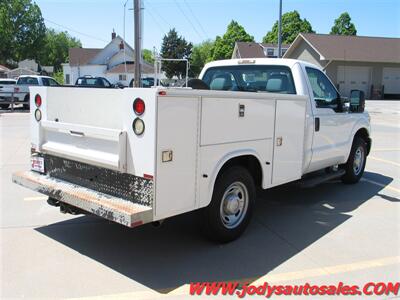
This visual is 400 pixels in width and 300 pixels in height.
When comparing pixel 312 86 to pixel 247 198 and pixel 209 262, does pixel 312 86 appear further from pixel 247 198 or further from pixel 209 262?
pixel 209 262

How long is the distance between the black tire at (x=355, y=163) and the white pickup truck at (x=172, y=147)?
5.95 ft

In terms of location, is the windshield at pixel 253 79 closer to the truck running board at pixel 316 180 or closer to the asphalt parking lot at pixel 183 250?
the truck running board at pixel 316 180

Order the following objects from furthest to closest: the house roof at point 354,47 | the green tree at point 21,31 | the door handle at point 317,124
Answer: the green tree at point 21,31
the house roof at point 354,47
the door handle at point 317,124

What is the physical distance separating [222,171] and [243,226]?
82 cm

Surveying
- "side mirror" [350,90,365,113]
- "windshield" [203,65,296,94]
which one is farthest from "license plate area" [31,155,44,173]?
"side mirror" [350,90,365,113]

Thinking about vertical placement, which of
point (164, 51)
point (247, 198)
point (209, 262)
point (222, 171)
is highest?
point (164, 51)

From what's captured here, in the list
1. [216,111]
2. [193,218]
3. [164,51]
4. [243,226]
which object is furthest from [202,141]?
[164,51]

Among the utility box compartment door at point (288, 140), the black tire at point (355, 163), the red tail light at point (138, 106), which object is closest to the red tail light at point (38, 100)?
the red tail light at point (138, 106)

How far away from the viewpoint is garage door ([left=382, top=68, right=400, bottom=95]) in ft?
138

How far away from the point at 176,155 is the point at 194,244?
55.2 inches

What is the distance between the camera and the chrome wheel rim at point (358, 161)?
7799 millimetres

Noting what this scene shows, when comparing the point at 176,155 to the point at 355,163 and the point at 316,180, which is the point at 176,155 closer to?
the point at 316,180

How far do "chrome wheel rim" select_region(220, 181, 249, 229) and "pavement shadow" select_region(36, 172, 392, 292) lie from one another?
0.83 ft

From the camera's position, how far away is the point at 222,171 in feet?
15.2
